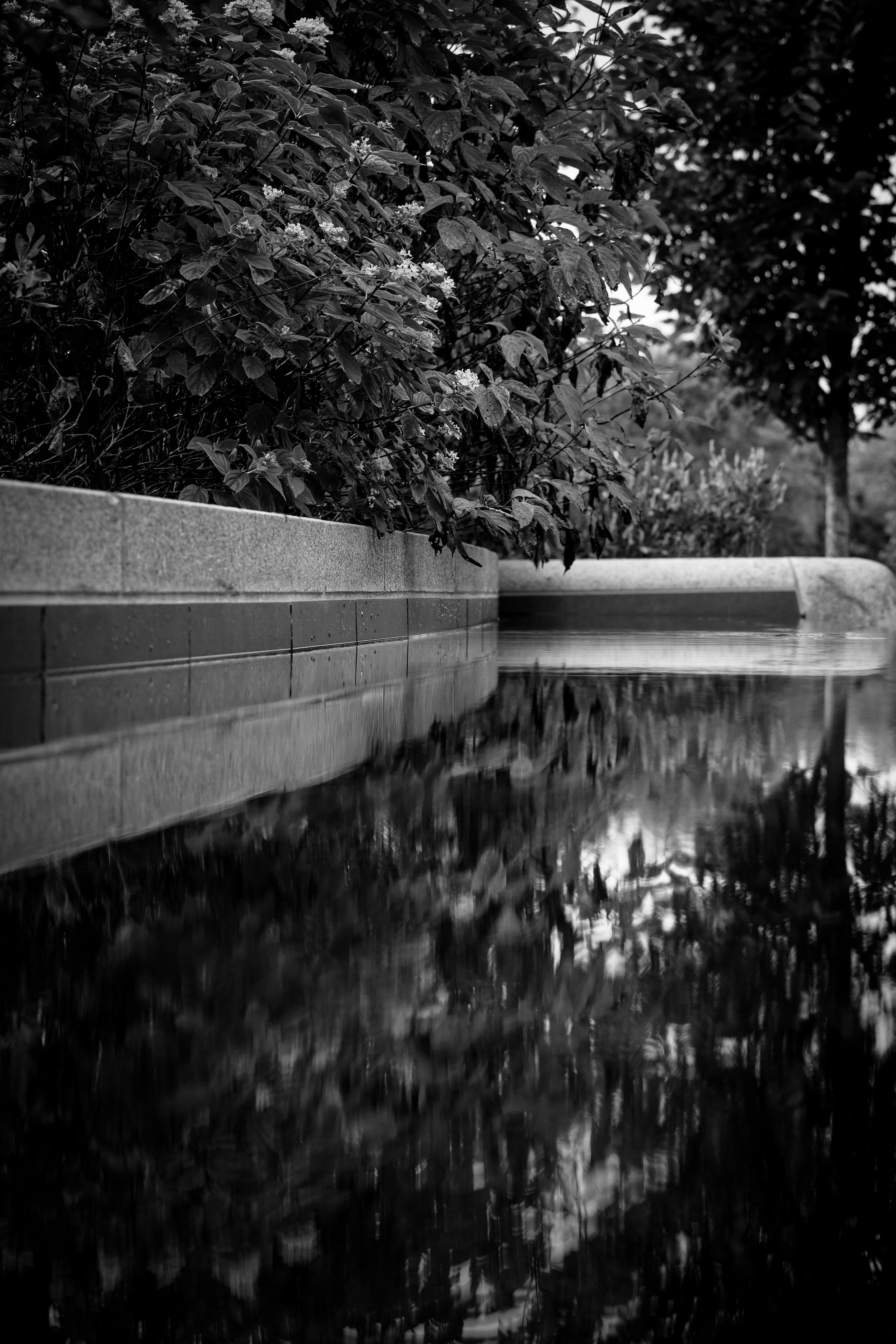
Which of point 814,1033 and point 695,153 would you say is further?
point 695,153

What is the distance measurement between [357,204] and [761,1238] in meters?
5.73

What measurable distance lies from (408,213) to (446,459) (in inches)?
56.4

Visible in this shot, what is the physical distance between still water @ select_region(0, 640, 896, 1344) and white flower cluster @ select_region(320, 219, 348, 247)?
3.23 metres

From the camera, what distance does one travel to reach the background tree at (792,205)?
18.7m

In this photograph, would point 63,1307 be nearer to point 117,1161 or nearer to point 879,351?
point 117,1161

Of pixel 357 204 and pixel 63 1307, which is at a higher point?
pixel 357 204

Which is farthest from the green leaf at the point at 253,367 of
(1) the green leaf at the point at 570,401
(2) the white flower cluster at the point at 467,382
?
(1) the green leaf at the point at 570,401

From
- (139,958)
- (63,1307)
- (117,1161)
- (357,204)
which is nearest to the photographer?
(63,1307)

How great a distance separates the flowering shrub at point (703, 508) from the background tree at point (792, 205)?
84.1 inches

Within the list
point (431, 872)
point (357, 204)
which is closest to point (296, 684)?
point (357, 204)

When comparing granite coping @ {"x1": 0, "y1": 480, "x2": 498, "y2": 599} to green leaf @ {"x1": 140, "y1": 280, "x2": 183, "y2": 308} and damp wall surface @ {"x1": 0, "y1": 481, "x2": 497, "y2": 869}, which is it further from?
green leaf @ {"x1": 140, "y1": 280, "x2": 183, "y2": 308}

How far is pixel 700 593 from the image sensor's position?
14.6 m

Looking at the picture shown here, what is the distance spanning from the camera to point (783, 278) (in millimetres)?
19547

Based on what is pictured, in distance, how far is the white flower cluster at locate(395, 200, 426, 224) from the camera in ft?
21.4
